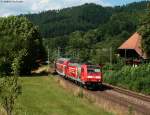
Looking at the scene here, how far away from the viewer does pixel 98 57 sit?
102 meters

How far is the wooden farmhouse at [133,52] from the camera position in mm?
91062

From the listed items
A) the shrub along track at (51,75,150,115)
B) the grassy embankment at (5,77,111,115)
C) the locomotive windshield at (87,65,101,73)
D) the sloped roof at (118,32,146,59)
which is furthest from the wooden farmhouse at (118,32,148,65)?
the grassy embankment at (5,77,111,115)

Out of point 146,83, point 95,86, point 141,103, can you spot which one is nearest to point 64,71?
point 95,86

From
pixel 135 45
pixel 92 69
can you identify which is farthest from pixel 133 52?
pixel 92 69

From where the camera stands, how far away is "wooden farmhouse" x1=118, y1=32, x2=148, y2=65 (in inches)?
3585

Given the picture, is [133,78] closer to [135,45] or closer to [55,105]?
[55,105]

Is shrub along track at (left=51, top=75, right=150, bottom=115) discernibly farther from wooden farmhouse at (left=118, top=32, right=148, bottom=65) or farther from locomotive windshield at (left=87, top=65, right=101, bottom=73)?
wooden farmhouse at (left=118, top=32, right=148, bottom=65)

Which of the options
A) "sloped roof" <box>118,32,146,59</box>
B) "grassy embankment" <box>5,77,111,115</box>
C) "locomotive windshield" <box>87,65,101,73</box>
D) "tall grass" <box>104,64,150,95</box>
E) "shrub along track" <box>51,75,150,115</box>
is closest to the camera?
"shrub along track" <box>51,75,150,115</box>

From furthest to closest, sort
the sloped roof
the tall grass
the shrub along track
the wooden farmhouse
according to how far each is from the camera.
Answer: the wooden farmhouse → the sloped roof → the tall grass → the shrub along track

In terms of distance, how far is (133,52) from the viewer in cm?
9731

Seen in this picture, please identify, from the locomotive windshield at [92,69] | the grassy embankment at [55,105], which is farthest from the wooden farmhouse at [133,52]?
the grassy embankment at [55,105]

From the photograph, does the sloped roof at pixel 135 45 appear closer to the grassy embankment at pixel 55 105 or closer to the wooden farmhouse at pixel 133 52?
the wooden farmhouse at pixel 133 52

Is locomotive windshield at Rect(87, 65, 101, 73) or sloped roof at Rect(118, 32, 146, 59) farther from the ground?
sloped roof at Rect(118, 32, 146, 59)

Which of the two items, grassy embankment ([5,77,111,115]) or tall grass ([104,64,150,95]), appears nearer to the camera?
grassy embankment ([5,77,111,115])
